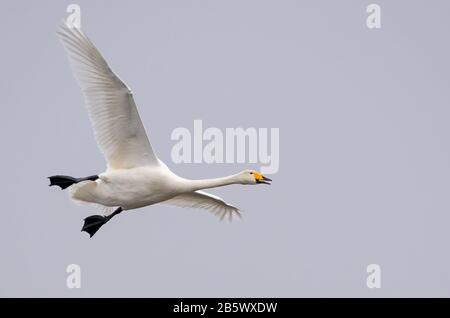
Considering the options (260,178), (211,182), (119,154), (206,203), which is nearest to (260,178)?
(260,178)

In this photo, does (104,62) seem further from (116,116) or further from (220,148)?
(220,148)

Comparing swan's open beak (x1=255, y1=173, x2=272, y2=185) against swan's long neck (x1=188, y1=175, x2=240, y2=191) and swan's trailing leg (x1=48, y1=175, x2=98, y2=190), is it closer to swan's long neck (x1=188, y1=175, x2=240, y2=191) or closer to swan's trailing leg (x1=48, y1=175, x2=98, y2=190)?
swan's long neck (x1=188, y1=175, x2=240, y2=191)

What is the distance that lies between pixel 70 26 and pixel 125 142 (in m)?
2.95

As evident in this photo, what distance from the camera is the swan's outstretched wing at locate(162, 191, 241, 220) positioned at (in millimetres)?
29938

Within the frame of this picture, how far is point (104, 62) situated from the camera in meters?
25.6

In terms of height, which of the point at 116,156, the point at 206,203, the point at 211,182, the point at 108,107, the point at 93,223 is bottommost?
the point at 93,223

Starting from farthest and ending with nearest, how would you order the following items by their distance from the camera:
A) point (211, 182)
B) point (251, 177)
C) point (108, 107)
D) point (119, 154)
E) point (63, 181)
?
1. point (251, 177)
2. point (211, 182)
3. point (63, 181)
4. point (119, 154)
5. point (108, 107)

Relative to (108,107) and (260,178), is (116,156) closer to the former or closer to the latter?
(108,107)

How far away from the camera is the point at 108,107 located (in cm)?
2627

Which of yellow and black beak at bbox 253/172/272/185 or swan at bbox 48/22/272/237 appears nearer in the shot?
swan at bbox 48/22/272/237

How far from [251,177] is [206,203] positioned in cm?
252

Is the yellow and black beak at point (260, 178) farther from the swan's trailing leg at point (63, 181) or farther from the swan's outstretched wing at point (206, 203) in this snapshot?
the swan's trailing leg at point (63, 181)

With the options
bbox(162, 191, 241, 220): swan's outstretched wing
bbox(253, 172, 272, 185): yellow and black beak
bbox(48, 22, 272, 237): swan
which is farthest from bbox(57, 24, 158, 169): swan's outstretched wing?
bbox(162, 191, 241, 220): swan's outstretched wing

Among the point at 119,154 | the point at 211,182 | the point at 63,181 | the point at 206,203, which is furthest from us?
the point at 206,203
